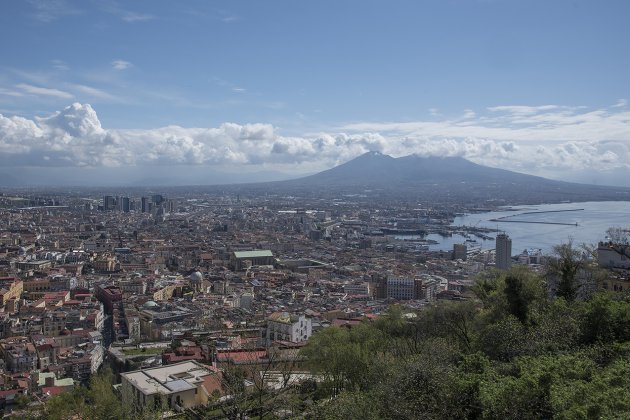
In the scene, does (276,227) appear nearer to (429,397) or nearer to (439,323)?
(439,323)

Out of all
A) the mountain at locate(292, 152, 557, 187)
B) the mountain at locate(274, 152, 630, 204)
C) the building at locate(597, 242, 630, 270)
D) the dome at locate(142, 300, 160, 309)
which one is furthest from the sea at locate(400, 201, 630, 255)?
the mountain at locate(292, 152, 557, 187)

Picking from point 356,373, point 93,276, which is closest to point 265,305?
point 93,276

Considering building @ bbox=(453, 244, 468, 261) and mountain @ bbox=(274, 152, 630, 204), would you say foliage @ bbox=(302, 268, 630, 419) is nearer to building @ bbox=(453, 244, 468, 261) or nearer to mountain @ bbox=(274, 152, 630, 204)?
building @ bbox=(453, 244, 468, 261)

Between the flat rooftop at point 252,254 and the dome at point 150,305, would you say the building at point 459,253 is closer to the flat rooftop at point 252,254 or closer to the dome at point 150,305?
the flat rooftop at point 252,254

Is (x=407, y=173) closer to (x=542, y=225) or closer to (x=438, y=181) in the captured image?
(x=438, y=181)

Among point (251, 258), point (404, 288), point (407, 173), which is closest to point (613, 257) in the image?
point (404, 288)

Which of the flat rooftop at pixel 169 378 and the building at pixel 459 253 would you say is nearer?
the flat rooftop at pixel 169 378

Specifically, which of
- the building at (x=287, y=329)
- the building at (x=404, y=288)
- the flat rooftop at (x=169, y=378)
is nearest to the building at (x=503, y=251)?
the building at (x=404, y=288)
